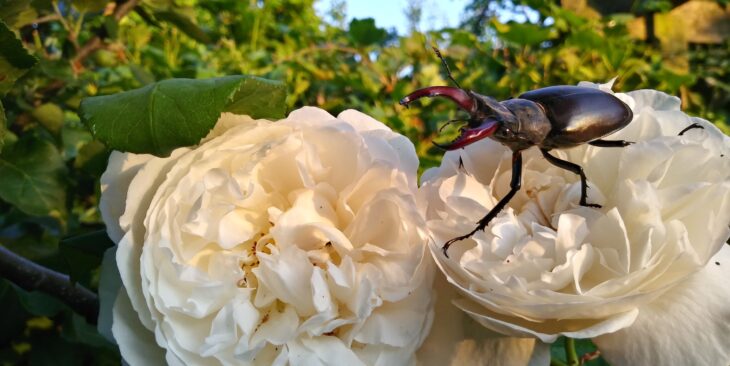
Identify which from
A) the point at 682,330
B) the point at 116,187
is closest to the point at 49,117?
the point at 116,187

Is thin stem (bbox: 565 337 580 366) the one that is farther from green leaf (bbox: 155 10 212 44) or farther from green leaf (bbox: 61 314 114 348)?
green leaf (bbox: 155 10 212 44)

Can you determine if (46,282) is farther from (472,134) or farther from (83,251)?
(472,134)

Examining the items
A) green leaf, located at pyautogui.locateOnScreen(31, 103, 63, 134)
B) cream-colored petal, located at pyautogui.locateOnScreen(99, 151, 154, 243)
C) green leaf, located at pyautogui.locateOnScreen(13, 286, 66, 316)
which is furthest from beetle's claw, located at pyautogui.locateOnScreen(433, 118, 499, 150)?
green leaf, located at pyautogui.locateOnScreen(31, 103, 63, 134)

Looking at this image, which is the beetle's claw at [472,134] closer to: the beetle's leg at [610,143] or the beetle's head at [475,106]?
the beetle's head at [475,106]

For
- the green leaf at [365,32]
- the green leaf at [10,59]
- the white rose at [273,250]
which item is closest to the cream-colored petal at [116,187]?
the white rose at [273,250]

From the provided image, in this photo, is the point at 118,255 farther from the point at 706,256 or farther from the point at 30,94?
the point at 30,94

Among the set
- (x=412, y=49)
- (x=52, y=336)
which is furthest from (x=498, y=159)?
(x=412, y=49)
